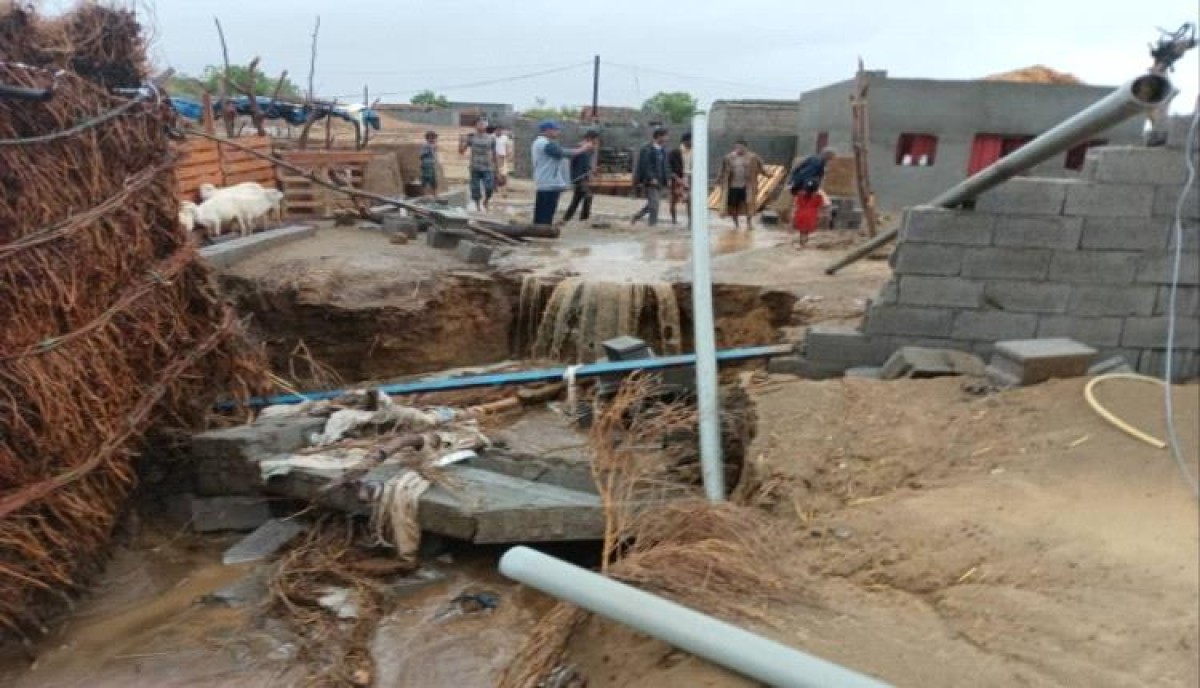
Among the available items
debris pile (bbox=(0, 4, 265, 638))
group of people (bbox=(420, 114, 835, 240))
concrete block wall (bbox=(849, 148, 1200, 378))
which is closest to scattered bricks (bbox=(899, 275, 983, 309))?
concrete block wall (bbox=(849, 148, 1200, 378))

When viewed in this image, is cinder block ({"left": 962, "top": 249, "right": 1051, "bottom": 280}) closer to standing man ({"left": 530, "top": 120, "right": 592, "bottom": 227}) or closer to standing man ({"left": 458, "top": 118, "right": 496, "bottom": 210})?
standing man ({"left": 530, "top": 120, "right": 592, "bottom": 227})

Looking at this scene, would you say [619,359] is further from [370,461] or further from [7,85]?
[7,85]

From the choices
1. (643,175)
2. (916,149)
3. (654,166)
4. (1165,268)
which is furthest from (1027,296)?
(916,149)

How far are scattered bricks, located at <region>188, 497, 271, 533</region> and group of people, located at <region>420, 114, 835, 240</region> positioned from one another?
692 centimetres

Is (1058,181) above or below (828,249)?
above

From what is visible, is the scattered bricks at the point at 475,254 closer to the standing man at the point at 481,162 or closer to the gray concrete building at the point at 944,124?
the standing man at the point at 481,162

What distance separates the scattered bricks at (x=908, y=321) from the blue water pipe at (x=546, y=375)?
0.81m

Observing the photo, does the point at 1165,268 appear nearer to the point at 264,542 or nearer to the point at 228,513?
the point at 264,542

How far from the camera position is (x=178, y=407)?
18.6 feet

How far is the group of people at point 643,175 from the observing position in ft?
36.9

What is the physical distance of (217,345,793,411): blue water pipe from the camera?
6.16 m

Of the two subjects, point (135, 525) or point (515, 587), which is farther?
point (135, 525)

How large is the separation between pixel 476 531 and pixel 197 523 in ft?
7.15

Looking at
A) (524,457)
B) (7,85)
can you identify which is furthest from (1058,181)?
(7,85)
